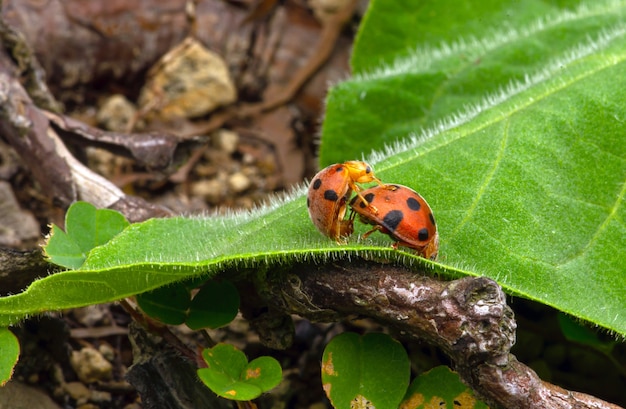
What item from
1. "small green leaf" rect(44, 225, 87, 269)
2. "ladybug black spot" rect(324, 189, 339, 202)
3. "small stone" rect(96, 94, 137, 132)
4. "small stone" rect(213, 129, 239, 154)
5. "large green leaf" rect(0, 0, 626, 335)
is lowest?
"small stone" rect(213, 129, 239, 154)

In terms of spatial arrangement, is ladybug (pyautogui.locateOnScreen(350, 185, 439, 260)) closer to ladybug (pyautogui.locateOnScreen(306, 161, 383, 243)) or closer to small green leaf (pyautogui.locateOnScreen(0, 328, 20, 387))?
ladybug (pyautogui.locateOnScreen(306, 161, 383, 243))

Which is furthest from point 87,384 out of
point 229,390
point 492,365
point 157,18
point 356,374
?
point 157,18

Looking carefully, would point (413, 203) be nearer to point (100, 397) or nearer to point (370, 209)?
point (370, 209)

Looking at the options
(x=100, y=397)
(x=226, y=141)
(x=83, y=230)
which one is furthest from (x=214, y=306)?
(x=226, y=141)

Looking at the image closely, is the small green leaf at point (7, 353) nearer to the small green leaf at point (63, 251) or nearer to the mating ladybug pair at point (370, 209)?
the small green leaf at point (63, 251)

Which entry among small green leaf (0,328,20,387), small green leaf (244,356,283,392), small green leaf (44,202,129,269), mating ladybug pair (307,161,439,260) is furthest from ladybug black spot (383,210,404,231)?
small green leaf (0,328,20,387)

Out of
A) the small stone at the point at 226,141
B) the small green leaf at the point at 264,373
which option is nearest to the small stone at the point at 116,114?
the small stone at the point at 226,141
